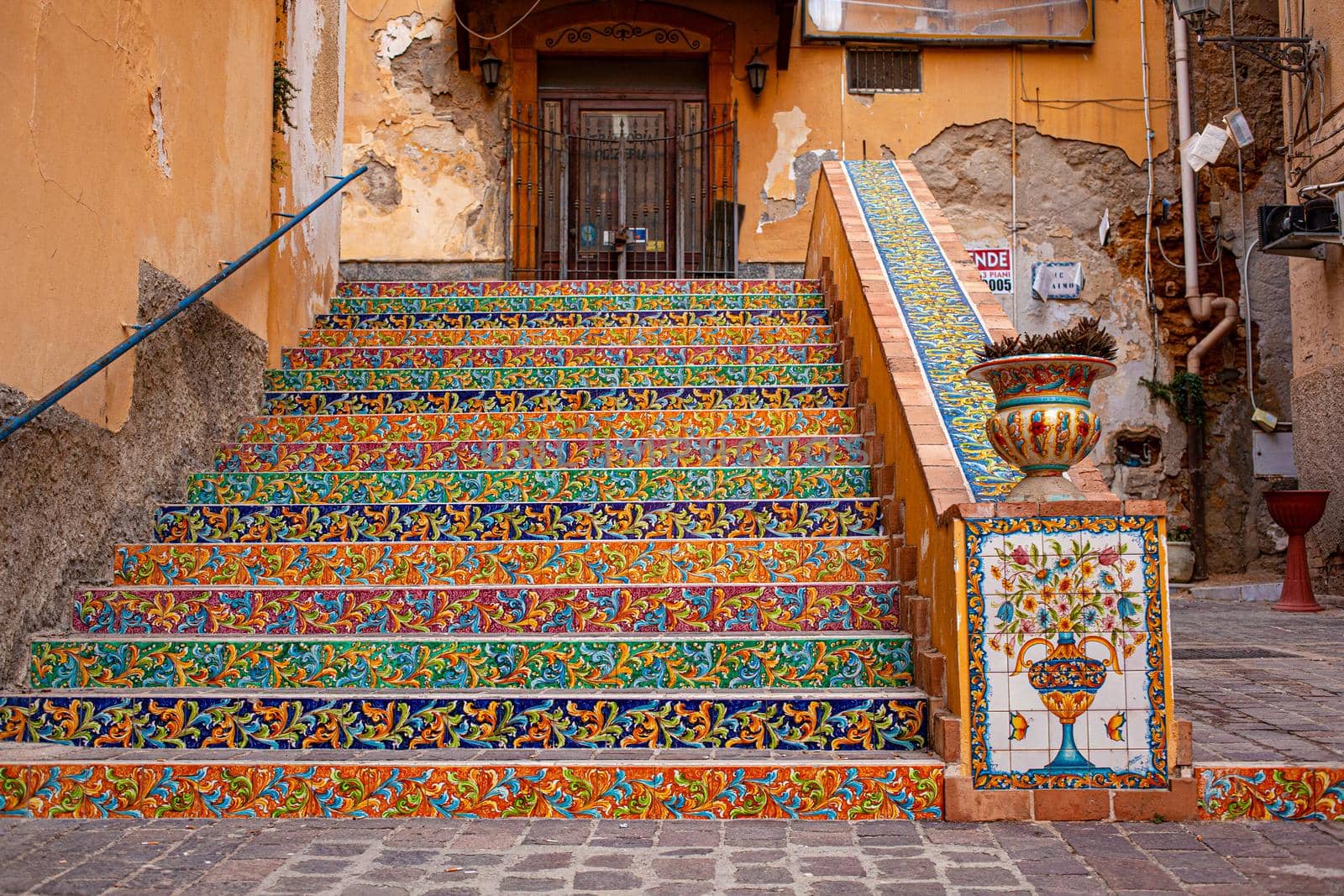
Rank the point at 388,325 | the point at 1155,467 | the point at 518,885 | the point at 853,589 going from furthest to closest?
the point at 1155,467 < the point at 388,325 < the point at 853,589 < the point at 518,885

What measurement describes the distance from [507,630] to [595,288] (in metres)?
3.69

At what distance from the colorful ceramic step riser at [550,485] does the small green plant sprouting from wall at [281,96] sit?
2.29 m

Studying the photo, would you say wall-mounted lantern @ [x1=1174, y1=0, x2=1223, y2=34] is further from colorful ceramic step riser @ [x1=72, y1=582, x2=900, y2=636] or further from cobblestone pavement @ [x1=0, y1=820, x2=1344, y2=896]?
cobblestone pavement @ [x1=0, y1=820, x2=1344, y2=896]

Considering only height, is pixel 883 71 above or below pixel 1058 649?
above

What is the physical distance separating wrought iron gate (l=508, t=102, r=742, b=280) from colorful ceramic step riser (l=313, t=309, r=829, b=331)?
11.6ft

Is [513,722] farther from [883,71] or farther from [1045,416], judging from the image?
[883,71]

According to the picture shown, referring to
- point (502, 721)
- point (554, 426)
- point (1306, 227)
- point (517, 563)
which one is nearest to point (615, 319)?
point (554, 426)

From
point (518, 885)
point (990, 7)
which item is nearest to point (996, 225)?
point (990, 7)

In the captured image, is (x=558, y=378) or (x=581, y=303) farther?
(x=581, y=303)

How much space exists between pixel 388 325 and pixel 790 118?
5.16 metres

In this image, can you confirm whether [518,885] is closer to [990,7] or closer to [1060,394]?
[1060,394]

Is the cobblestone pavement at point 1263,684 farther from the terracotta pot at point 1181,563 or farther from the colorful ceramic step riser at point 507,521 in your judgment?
the terracotta pot at point 1181,563

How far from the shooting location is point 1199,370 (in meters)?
10.4

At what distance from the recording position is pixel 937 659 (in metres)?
3.44
